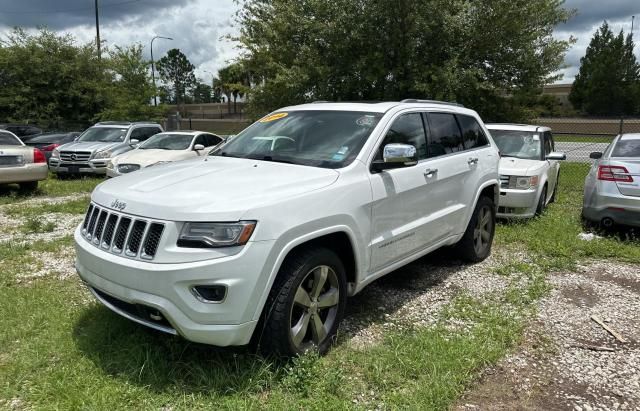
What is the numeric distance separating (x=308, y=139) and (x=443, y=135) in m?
1.56

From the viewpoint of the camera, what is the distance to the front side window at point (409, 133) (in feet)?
13.6

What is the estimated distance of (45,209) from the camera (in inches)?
354

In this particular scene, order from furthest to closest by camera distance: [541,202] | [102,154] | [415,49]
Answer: [102,154] < [415,49] < [541,202]

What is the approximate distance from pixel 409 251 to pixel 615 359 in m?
1.68

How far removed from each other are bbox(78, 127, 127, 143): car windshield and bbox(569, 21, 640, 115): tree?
41903mm

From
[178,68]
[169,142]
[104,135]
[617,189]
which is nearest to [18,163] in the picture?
[169,142]

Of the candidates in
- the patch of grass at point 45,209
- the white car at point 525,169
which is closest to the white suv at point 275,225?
the white car at point 525,169

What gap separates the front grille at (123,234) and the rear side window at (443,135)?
270 centimetres

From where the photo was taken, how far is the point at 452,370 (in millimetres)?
3307

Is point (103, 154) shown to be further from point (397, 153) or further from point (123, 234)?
point (397, 153)

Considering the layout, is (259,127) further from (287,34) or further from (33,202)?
(287,34)

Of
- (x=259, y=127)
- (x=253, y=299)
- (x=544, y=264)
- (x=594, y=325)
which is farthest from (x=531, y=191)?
(x=253, y=299)

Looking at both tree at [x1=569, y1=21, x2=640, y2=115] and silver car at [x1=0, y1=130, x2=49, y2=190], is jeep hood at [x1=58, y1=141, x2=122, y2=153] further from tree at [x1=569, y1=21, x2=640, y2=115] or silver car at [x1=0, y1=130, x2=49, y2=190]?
tree at [x1=569, y1=21, x2=640, y2=115]

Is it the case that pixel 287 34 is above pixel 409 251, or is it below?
above
